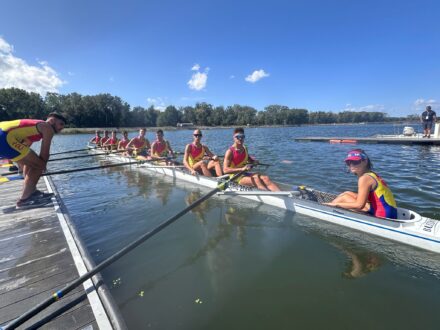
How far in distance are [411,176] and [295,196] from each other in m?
7.22

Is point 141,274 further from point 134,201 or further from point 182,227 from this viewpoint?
point 134,201

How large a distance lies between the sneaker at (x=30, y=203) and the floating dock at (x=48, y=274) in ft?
1.03

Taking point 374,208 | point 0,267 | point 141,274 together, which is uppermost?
point 374,208

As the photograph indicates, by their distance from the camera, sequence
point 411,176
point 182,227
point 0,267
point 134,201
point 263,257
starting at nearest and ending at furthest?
1. point 0,267
2. point 263,257
3. point 182,227
4. point 134,201
5. point 411,176

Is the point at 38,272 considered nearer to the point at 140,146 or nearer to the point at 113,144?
the point at 140,146

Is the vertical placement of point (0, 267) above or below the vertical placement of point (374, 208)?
below

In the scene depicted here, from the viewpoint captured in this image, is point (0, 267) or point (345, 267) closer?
point (0, 267)

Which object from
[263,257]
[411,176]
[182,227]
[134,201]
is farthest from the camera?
[411,176]

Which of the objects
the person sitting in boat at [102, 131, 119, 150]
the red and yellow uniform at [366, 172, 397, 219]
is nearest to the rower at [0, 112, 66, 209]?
the red and yellow uniform at [366, 172, 397, 219]

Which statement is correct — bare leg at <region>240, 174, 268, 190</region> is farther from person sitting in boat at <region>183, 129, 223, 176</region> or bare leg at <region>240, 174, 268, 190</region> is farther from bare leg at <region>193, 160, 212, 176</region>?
bare leg at <region>193, 160, 212, 176</region>

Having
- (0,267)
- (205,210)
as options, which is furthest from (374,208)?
(0,267)

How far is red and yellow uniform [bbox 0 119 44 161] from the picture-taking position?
17.7 feet

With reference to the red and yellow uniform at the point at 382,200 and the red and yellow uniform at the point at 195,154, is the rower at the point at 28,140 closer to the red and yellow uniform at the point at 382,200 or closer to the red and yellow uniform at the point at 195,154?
the red and yellow uniform at the point at 195,154

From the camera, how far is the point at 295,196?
6785 mm
